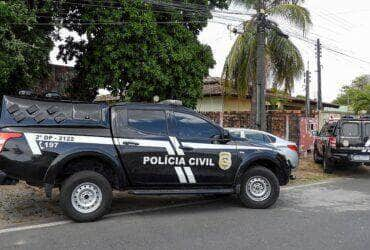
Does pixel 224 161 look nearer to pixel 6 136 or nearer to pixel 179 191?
pixel 179 191

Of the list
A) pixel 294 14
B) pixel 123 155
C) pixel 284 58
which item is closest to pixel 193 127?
pixel 123 155

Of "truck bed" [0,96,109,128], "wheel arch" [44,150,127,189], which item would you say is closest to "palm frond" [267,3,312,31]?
"truck bed" [0,96,109,128]

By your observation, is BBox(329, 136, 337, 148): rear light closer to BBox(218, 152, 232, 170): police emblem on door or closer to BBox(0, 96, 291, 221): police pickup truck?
Answer: BBox(0, 96, 291, 221): police pickup truck

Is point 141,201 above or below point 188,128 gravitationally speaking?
below

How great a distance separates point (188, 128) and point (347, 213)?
3.14 metres

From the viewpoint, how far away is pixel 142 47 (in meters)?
13.8

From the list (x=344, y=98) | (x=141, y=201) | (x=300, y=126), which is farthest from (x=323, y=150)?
(x=344, y=98)

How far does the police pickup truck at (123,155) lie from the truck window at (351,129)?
17.7 feet

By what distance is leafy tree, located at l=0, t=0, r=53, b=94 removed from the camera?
11.2m

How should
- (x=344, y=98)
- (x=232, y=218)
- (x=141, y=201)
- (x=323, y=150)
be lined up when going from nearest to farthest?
1. (x=232, y=218)
2. (x=141, y=201)
3. (x=323, y=150)
4. (x=344, y=98)

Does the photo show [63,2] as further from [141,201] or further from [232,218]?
[232,218]

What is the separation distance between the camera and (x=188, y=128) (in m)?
7.85

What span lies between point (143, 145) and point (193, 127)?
1000 millimetres

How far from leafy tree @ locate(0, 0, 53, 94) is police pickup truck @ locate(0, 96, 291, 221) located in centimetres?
474
